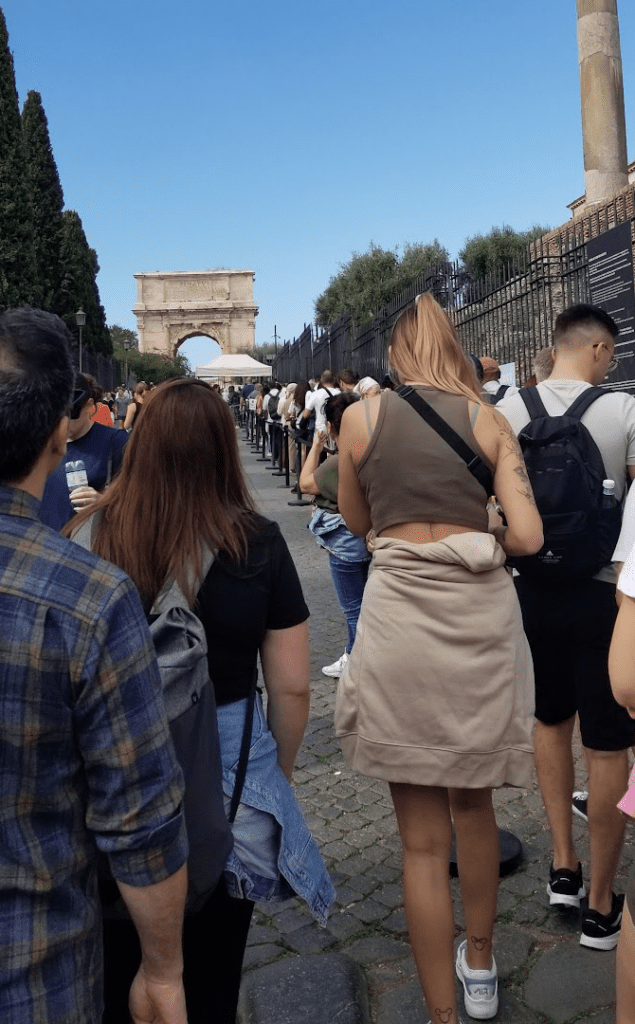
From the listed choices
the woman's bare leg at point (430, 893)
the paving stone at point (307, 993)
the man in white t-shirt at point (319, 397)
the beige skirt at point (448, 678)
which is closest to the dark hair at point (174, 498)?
the beige skirt at point (448, 678)

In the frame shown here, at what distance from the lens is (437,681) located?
93.2 inches

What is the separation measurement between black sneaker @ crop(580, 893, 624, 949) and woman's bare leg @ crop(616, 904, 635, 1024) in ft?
4.41

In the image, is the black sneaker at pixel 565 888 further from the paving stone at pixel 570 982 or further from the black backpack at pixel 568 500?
the black backpack at pixel 568 500

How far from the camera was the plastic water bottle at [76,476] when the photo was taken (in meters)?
3.99


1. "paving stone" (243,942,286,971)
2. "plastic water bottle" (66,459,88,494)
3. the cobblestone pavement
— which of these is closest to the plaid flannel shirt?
the cobblestone pavement

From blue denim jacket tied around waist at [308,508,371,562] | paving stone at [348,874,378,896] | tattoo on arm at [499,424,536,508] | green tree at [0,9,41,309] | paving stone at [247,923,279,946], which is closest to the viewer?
tattoo on arm at [499,424,536,508]

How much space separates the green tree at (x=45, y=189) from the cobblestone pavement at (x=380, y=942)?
34385 millimetres

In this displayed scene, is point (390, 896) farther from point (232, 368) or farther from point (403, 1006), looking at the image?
point (232, 368)

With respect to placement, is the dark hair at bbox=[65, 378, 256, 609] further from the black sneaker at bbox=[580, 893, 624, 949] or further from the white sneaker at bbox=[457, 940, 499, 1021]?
the black sneaker at bbox=[580, 893, 624, 949]

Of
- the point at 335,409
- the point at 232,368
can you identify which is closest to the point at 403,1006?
the point at 335,409

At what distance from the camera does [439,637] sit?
237cm

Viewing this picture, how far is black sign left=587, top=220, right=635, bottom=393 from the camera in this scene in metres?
6.81

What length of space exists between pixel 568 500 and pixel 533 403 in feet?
1.17

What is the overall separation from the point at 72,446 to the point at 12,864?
3.17 metres
